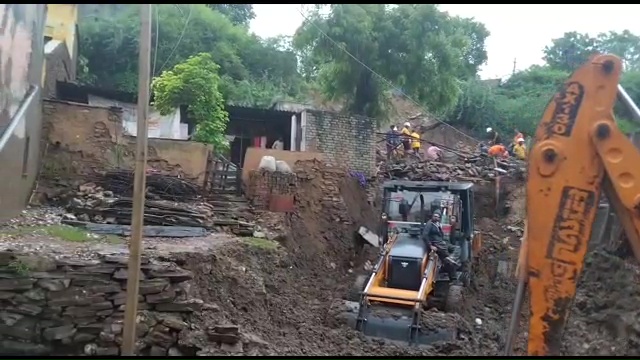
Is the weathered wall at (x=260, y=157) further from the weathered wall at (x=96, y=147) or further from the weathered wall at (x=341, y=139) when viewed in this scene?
the weathered wall at (x=341, y=139)

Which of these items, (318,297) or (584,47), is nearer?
(318,297)

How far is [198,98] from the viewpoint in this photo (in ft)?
59.8

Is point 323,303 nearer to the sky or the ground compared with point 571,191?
nearer to the ground

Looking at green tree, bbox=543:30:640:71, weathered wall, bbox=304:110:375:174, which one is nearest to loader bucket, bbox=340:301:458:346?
weathered wall, bbox=304:110:375:174

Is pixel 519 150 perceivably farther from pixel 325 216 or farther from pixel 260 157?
pixel 260 157

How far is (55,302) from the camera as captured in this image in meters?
8.27

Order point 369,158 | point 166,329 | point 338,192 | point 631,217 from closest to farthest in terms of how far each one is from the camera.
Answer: point 631,217
point 166,329
point 338,192
point 369,158

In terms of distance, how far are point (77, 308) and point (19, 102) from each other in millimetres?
6239

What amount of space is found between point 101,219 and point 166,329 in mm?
4686

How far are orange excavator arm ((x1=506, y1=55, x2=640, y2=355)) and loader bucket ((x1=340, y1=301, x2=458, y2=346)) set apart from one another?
4.00 metres

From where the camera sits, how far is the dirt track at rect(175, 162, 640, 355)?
27.2 ft

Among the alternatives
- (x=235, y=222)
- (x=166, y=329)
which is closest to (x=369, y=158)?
(x=235, y=222)

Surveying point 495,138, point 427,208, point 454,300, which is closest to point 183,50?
point 495,138

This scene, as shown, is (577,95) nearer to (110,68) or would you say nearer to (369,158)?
(369,158)
